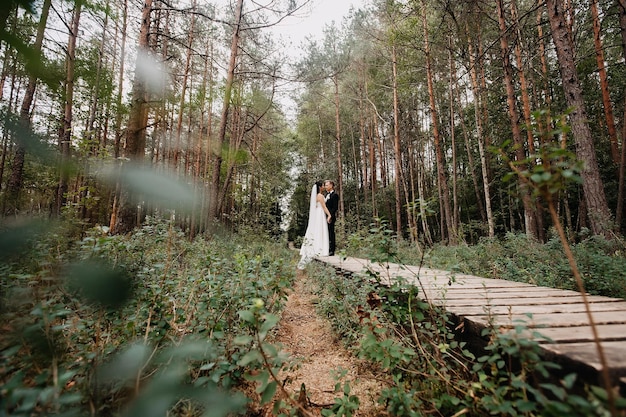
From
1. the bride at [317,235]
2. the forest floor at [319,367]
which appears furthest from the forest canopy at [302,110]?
the bride at [317,235]

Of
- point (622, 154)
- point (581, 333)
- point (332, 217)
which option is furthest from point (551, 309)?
point (622, 154)

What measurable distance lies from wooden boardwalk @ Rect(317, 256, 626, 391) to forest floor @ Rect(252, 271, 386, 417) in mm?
720

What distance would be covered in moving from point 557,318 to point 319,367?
1.81 meters

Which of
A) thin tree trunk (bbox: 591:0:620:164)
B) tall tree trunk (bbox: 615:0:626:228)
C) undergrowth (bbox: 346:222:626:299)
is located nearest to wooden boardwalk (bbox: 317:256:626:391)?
undergrowth (bbox: 346:222:626:299)

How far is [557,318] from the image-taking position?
1482 millimetres

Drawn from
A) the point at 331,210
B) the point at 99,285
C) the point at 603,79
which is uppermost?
the point at 603,79

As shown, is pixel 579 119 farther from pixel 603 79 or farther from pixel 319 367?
pixel 603 79

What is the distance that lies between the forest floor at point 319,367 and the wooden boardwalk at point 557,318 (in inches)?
28.3

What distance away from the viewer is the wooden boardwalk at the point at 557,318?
3.22 feet

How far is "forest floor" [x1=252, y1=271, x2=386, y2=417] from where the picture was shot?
1792 mm

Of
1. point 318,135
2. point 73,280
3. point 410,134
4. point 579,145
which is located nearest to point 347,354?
point 73,280

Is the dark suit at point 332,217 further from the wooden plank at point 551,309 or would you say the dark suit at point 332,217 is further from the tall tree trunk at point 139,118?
the tall tree trunk at point 139,118

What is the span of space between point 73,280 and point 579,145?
7.57m

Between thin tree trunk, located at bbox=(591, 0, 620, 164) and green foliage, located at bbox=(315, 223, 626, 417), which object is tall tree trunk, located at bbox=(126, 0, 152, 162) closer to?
green foliage, located at bbox=(315, 223, 626, 417)
